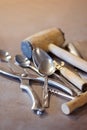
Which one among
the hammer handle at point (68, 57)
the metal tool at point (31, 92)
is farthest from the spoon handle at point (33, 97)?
the hammer handle at point (68, 57)

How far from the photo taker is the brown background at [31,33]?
0.60 metres

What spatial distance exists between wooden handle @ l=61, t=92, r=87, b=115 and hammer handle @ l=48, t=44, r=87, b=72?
0.43ft

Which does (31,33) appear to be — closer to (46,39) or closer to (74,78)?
(46,39)

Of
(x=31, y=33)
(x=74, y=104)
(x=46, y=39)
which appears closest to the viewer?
(x=74, y=104)

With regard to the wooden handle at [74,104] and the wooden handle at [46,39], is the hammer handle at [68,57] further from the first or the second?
the wooden handle at [74,104]

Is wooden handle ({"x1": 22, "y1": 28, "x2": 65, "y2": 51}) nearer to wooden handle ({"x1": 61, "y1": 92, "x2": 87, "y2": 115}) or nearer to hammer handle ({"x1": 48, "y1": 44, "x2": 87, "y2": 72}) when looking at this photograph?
hammer handle ({"x1": 48, "y1": 44, "x2": 87, "y2": 72})

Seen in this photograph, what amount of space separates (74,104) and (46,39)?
314 mm

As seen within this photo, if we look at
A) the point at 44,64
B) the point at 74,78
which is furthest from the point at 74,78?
the point at 44,64

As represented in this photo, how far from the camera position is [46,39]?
875 mm

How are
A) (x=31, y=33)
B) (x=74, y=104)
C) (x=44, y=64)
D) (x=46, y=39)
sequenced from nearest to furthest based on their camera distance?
(x=74, y=104), (x=44, y=64), (x=46, y=39), (x=31, y=33)

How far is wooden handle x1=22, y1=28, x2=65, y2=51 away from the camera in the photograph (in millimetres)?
849

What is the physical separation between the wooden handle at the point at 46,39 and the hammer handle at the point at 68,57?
0.02 metres

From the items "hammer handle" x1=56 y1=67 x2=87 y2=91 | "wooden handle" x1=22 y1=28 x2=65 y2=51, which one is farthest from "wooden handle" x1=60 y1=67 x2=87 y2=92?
"wooden handle" x1=22 y1=28 x2=65 y2=51

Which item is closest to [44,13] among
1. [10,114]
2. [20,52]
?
[20,52]
